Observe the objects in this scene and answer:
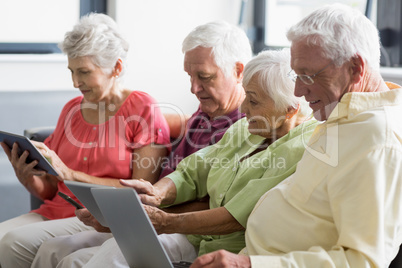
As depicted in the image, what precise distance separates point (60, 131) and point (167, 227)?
1065 millimetres

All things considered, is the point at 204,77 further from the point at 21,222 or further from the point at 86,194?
the point at 21,222

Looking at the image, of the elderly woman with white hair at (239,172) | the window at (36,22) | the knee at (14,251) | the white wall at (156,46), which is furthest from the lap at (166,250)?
the window at (36,22)

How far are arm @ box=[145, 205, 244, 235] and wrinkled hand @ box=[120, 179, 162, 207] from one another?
0.79 ft

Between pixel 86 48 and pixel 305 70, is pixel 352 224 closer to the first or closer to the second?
pixel 305 70

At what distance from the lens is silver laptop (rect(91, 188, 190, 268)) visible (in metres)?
1.43

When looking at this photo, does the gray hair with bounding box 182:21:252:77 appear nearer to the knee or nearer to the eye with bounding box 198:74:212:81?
the eye with bounding box 198:74:212:81

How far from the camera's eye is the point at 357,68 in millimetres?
1466

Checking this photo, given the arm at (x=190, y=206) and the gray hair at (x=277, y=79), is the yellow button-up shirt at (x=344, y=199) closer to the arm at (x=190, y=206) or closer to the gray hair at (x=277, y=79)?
the gray hair at (x=277, y=79)

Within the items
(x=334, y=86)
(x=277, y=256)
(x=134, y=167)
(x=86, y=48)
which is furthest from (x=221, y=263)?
(x=86, y=48)

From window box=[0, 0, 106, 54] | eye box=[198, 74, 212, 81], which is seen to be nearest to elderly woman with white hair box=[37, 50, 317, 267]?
eye box=[198, 74, 212, 81]

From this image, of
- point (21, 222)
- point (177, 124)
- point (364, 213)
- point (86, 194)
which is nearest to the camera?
point (364, 213)

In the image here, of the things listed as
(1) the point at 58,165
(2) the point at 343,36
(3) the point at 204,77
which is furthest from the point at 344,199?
(1) the point at 58,165

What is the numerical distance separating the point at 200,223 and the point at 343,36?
2.17 feet

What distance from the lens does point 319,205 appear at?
1.39 metres
